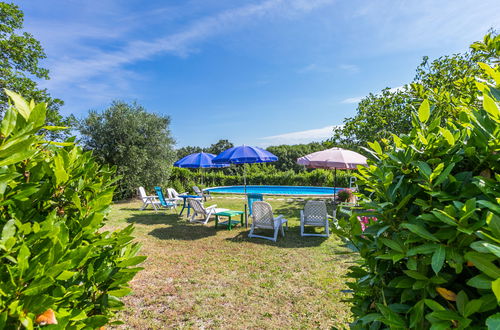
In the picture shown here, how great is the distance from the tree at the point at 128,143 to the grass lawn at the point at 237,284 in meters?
9.39

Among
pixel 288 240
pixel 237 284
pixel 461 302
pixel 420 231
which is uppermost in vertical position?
pixel 420 231

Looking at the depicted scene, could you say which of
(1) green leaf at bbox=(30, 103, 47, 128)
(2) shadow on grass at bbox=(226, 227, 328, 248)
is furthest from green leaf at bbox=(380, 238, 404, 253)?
(2) shadow on grass at bbox=(226, 227, 328, 248)

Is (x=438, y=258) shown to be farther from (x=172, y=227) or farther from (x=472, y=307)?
(x=172, y=227)

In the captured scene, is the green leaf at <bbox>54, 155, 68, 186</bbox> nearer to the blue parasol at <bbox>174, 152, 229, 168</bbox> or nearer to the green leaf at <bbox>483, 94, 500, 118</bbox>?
the green leaf at <bbox>483, 94, 500, 118</bbox>

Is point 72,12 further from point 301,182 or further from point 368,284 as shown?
point 301,182

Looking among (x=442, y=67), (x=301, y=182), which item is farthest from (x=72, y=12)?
(x=301, y=182)

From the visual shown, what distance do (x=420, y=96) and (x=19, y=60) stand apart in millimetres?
22446

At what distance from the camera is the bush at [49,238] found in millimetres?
787

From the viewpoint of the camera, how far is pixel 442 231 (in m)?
0.82

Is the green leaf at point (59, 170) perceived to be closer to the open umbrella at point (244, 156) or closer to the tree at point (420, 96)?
the tree at point (420, 96)

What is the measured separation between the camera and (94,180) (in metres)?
1.44

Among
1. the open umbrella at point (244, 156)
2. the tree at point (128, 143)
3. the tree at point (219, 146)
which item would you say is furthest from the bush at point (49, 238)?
the tree at point (219, 146)

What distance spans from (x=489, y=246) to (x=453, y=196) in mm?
310

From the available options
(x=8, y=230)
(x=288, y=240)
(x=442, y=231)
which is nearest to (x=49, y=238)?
(x=8, y=230)
